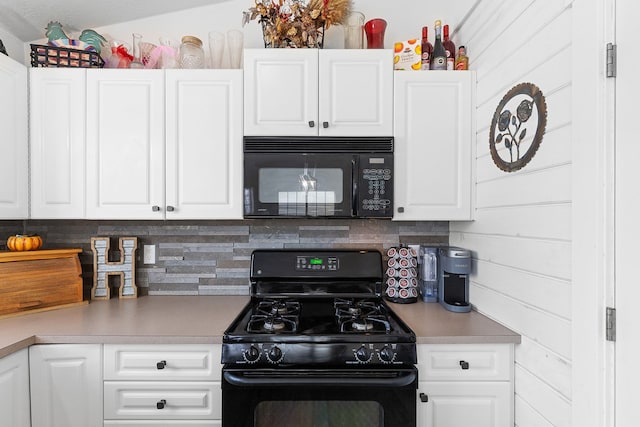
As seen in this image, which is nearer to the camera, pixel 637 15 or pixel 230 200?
pixel 637 15

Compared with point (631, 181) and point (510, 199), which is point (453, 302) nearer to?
point (510, 199)

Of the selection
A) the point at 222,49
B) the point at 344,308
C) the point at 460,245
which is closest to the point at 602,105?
the point at 460,245

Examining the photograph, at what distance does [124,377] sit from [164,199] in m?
0.81

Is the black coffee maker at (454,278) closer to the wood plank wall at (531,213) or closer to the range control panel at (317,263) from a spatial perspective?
Answer: the wood plank wall at (531,213)

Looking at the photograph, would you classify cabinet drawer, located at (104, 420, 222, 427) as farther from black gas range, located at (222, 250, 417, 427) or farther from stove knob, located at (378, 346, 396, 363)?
stove knob, located at (378, 346, 396, 363)

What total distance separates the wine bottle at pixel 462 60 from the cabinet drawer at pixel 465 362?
137cm

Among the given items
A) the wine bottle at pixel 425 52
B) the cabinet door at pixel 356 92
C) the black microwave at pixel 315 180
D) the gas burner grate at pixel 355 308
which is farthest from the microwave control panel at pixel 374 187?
the wine bottle at pixel 425 52

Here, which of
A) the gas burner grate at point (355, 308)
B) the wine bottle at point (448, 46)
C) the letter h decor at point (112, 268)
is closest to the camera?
the gas burner grate at point (355, 308)

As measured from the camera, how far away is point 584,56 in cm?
102

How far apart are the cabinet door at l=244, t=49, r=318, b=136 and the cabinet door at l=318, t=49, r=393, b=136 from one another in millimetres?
51

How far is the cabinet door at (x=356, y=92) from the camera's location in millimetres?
1670

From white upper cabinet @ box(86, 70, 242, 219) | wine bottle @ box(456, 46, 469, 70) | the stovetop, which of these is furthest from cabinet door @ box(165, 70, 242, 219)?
wine bottle @ box(456, 46, 469, 70)

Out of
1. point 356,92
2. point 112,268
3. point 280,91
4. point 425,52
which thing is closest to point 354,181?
point 356,92

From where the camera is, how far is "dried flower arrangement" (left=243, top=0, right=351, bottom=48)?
5.51 feet
